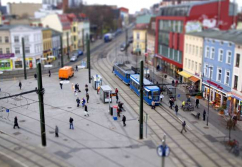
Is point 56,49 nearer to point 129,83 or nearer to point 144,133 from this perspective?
point 129,83

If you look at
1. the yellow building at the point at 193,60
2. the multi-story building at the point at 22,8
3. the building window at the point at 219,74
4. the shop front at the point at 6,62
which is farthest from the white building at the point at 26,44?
the multi-story building at the point at 22,8

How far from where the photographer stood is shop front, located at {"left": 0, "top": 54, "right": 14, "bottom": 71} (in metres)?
66.8

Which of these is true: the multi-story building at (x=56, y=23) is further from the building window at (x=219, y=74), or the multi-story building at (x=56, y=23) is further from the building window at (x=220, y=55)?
the building window at (x=219, y=74)

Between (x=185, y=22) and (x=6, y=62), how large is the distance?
39.9m

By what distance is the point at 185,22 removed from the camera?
5428 centimetres

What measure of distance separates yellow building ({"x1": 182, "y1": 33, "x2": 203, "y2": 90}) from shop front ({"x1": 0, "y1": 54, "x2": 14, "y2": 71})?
38.5m

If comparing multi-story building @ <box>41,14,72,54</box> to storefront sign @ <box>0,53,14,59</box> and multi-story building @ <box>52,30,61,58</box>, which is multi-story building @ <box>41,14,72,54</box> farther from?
storefront sign @ <box>0,53,14,59</box>

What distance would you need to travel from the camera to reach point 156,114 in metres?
35.7

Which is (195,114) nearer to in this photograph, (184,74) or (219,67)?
(219,67)

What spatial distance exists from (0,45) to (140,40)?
140 feet

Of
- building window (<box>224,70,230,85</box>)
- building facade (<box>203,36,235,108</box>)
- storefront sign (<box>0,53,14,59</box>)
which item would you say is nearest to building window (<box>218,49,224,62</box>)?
building facade (<box>203,36,235,108</box>)

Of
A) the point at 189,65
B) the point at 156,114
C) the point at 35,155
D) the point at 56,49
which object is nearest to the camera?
the point at 35,155

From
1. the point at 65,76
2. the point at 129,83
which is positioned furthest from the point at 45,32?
the point at 129,83

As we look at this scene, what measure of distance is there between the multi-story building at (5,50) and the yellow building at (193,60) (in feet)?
127
